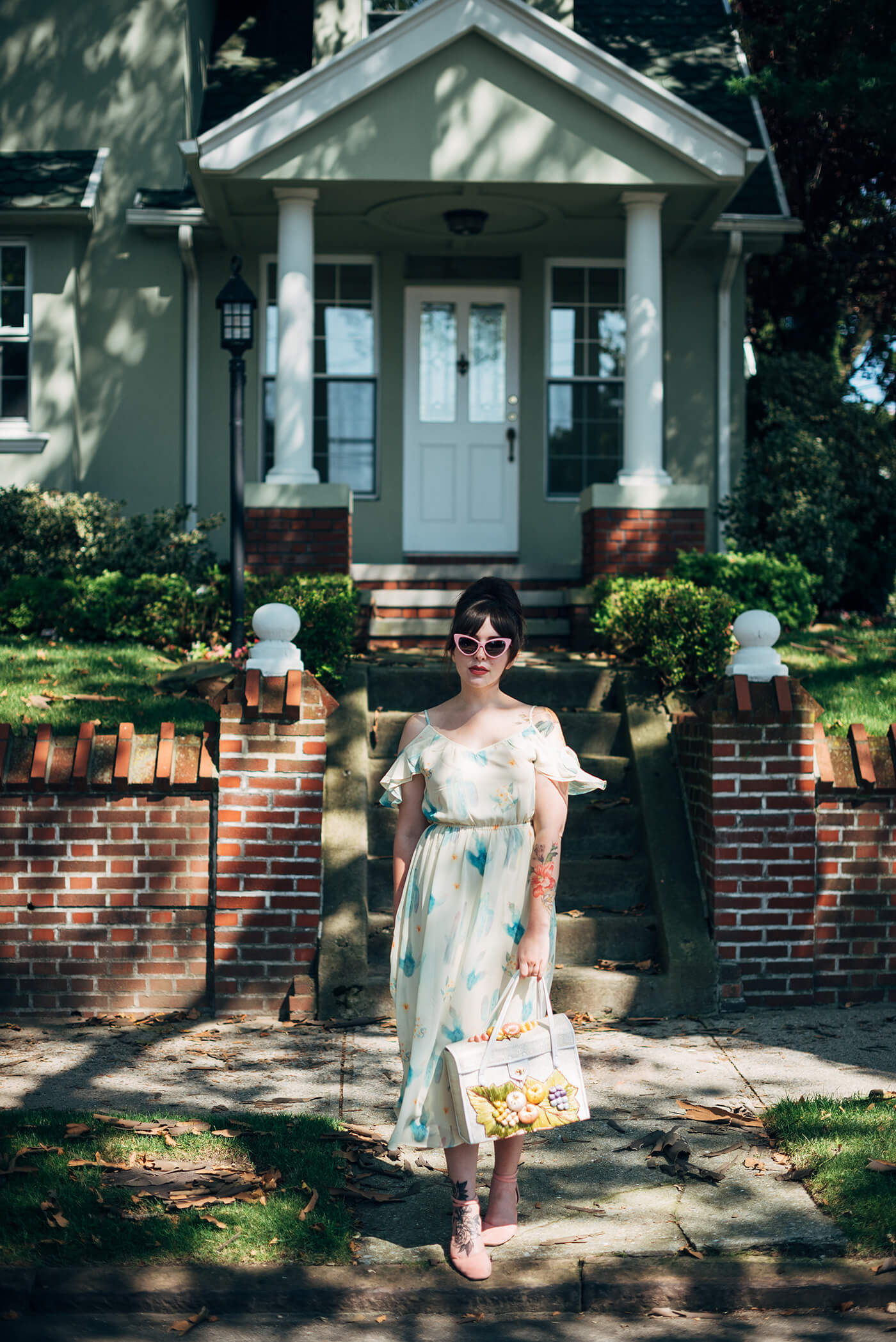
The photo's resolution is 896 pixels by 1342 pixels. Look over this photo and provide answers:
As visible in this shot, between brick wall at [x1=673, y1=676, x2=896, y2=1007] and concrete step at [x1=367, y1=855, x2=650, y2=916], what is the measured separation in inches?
20.2

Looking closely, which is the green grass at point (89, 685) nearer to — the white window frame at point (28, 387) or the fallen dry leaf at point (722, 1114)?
the white window frame at point (28, 387)

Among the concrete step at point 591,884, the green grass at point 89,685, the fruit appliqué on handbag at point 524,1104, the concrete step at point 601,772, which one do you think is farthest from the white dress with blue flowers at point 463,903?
the concrete step at point 601,772

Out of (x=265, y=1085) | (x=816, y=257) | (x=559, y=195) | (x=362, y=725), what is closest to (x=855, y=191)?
(x=816, y=257)

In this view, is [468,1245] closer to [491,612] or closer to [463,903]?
[463,903]

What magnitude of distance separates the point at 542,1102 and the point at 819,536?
8.50 m

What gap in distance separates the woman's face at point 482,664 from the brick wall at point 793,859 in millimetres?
2431

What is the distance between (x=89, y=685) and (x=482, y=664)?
4792 mm

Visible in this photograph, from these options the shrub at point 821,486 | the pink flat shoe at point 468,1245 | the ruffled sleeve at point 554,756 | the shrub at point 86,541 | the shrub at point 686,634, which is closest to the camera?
the pink flat shoe at point 468,1245

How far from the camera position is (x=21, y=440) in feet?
37.8

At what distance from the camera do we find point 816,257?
1588 centimetres

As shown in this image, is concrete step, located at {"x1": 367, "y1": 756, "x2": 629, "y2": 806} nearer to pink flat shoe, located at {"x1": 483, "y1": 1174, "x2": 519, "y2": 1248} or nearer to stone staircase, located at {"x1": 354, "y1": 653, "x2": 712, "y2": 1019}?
stone staircase, located at {"x1": 354, "y1": 653, "x2": 712, "y2": 1019}

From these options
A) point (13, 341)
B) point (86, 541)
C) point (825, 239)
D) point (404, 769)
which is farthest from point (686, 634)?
point (825, 239)

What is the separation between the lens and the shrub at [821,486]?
11.1 meters

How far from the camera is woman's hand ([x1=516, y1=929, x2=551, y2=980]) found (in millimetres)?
3465
